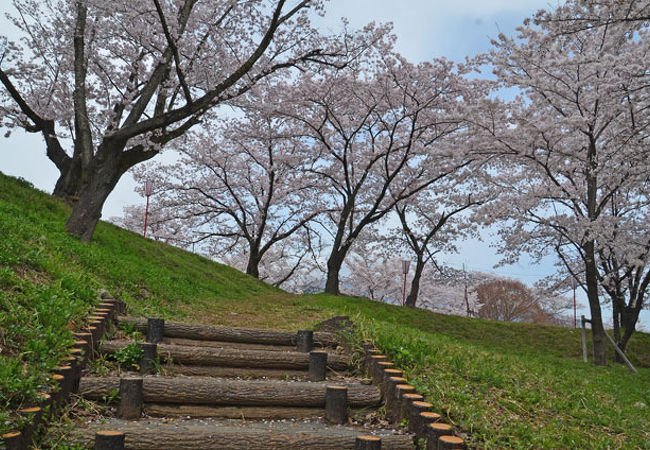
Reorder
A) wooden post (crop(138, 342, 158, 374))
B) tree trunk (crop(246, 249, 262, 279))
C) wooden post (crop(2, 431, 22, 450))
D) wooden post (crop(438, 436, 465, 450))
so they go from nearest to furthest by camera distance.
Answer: wooden post (crop(2, 431, 22, 450)) → wooden post (crop(438, 436, 465, 450)) → wooden post (crop(138, 342, 158, 374)) → tree trunk (crop(246, 249, 262, 279))

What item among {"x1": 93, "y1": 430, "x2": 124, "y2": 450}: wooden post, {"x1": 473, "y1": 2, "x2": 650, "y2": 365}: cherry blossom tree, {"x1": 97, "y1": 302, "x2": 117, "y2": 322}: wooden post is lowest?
{"x1": 93, "y1": 430, "x2": 124, "y2": 450}: wooden post

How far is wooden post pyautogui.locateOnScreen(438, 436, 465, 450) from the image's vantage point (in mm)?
3363

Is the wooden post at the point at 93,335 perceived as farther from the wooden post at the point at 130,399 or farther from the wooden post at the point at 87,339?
the wooden post at the point at 130,399

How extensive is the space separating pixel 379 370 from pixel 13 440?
3167 millimetres

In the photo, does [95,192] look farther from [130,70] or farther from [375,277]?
[375,277]

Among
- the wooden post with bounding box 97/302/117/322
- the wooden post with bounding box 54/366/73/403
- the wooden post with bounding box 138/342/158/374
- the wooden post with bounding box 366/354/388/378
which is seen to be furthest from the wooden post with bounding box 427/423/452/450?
the wooden post with bounding box 97/302/117/322

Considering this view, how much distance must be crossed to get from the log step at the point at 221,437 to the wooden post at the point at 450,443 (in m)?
0.38

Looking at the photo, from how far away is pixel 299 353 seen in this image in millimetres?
5523

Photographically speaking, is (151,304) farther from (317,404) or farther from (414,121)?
(414,121)

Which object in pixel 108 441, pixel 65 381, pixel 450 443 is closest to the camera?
pixel 108 441

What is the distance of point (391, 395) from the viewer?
4422 millimetres

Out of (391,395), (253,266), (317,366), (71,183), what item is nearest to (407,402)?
(391,395)

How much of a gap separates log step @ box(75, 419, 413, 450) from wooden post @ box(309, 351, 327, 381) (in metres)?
1.09

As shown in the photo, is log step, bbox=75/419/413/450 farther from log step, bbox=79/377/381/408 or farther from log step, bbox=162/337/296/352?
log step, bbox=162/337/296/352
